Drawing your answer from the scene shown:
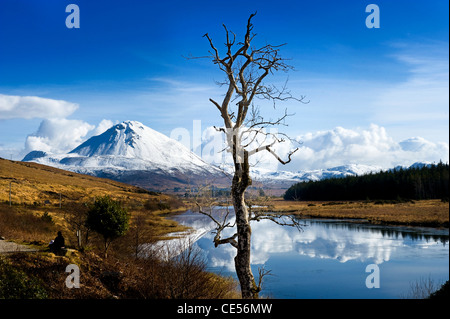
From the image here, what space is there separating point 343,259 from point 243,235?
27.2m

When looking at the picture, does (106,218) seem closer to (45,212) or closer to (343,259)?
(343,259)

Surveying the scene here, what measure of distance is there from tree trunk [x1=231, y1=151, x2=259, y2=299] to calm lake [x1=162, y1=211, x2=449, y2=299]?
23.4 ft

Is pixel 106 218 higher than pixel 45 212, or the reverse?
pixel 106 218

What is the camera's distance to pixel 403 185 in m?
95.9

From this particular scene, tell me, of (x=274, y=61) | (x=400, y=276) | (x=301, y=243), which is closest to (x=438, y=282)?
(x=400, y=276)

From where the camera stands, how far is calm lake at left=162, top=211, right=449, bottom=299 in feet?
82.6

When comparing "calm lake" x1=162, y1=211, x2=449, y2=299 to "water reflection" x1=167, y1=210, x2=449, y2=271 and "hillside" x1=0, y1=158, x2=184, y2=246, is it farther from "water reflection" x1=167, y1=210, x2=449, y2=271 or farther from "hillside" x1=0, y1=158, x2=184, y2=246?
"hillside" x1=0, y1=158, x2=184, y2=246

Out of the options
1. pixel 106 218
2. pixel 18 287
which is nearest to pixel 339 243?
pixel 106 218

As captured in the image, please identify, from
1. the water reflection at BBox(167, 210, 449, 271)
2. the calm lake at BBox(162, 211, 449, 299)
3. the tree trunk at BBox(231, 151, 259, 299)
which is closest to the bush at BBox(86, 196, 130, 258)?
the calm lake at BBox(162, 211, 449, 299)

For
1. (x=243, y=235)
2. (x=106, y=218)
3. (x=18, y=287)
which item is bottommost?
(x=18, y=287)

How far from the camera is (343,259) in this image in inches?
1356
